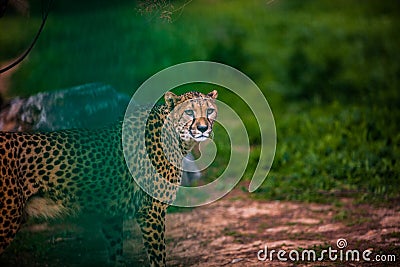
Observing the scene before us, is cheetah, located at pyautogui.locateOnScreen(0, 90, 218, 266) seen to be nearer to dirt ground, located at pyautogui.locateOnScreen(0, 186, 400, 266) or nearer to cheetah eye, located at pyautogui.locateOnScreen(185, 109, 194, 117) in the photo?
cheetah eye, located at pyautogui.locateOnScreen(185, 109, 194, 117)

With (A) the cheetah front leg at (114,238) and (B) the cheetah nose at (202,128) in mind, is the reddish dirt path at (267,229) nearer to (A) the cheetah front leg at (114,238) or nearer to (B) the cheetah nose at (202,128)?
(A) the cheetah front leg at (114,238)

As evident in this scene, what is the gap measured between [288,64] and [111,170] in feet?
19.9

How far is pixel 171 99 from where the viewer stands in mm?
4504

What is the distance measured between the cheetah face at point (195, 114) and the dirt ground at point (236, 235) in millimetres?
1080

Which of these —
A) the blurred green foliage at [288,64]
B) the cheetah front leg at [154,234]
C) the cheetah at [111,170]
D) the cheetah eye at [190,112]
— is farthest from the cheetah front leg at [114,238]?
the blurred green foliage at [288,64]

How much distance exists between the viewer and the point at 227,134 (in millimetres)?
7988

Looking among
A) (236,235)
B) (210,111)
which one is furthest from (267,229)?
(210,111)

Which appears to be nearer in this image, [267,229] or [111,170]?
[111,170]

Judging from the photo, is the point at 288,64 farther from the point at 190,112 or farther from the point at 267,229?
the point at 190,112

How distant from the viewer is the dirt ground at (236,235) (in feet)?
16.6

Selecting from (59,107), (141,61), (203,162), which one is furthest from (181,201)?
(141,61)

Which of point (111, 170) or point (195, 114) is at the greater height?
point (195, 114)

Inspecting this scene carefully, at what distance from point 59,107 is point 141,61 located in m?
3.96

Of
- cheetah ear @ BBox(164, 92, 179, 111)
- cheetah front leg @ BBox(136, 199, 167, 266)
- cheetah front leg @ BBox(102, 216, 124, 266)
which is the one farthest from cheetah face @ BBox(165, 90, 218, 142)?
cheetah front leg @ BBox(102, 216, 124, 266)
